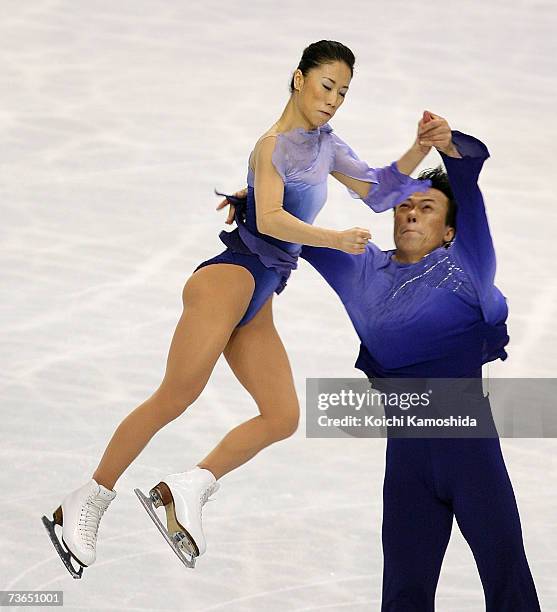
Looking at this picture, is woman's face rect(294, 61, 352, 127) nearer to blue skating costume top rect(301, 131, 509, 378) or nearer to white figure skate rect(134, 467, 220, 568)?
blue skating costume top rect(301, 131, 509, 378)

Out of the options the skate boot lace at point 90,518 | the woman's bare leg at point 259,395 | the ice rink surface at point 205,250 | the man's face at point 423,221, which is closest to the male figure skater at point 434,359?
the man's face at point 423,221

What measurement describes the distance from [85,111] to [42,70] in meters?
0.80

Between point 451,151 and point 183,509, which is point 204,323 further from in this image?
point 451,151

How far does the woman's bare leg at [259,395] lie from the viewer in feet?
12.8

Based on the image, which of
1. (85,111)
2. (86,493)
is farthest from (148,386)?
(85,111)

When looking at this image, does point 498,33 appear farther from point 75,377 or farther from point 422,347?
point 422,347

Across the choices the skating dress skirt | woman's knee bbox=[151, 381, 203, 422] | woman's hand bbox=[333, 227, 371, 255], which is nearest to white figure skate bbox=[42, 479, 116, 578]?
woman's knee bbox=[151, 381, 203, 422]

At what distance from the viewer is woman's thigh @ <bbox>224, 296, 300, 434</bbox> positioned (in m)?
3.91

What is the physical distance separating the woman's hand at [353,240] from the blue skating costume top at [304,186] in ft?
0.87

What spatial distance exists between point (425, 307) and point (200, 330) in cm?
62

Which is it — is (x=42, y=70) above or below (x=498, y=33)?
below

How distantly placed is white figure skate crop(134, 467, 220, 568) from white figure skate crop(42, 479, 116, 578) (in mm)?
214

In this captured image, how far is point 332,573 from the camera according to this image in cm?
498

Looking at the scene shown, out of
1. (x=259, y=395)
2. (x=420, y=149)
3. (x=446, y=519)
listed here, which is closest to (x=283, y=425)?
(x=259, y=395)
